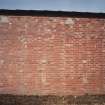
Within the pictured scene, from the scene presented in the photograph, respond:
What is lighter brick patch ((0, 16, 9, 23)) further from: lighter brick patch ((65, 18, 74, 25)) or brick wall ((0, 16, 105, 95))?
lighter brick patch ((65, 18, 74, 25))

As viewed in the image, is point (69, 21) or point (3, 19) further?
point (69, 21)

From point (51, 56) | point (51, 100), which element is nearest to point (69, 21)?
point (51, 56)

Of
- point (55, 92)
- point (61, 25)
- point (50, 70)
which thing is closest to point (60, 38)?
point (61, 25)

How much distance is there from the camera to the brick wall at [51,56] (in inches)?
463

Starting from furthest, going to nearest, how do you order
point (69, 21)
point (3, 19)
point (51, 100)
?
point (69, 21) < point (3, 19) < point (51, 100)

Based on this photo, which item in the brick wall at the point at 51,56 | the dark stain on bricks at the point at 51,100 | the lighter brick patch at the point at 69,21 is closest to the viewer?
the dark stain on bricks at the point at 51,100

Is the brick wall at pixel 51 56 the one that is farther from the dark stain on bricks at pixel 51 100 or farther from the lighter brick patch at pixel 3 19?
the dark stain on bricks at pixel 51 100

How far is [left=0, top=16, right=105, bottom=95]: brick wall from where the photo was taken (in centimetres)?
1175

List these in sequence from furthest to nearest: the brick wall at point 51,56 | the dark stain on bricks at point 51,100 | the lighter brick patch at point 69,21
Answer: the lighter brick patch at point 69,21 < the brick wall at point 51,56 < the dark stain on bricks at point 51,100

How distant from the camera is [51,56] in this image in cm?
1184

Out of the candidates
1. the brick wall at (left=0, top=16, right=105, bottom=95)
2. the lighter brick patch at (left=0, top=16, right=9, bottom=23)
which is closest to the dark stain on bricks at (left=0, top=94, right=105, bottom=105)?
the brick wall at (left=0, top=16, right=105, bottom=95)

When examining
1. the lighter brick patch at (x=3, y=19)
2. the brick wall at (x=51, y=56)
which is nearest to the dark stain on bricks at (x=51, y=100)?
the brick wall at (x=51, y=56)

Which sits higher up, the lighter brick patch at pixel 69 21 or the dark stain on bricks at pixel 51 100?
the lighter brick patch at pixel 69 21

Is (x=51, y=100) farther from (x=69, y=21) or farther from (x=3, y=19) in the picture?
(x=3, y=19)
